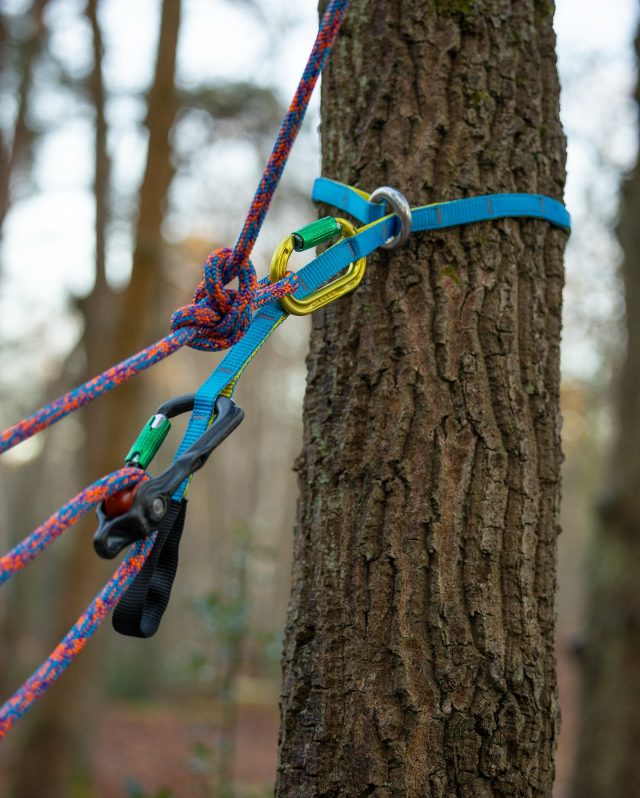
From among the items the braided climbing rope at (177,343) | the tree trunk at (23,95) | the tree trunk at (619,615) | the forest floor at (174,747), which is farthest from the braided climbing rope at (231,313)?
the forest floor at (174,747)

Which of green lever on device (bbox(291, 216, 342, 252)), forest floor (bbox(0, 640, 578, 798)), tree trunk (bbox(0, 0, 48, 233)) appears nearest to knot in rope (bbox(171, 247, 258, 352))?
green lever on device (bbox(291, 216, 342, 252))

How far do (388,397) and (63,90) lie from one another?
26.3 ft

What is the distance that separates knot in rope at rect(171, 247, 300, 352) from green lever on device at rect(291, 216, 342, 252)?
106 mm

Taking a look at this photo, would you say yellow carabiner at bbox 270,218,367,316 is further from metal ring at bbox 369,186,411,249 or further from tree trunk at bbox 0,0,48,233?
tree trunk at bbox 0,0,48,233

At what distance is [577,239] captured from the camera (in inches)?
452

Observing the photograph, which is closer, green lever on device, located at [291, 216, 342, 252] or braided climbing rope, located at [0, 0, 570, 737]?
braided climbing rope, located at [0, 0, 570, 737]

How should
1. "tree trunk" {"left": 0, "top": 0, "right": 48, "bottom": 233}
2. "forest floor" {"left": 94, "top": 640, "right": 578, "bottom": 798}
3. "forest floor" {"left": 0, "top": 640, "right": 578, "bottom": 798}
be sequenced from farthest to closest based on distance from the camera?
"forest floor" {"left": 94, "top": 640, "right": 578, "bottom": 798}
"forest floor" {"left": 0, "top": 640, "right": 578, "bottom": 798}
"tree trunk" {"left": 0, "top": 0, "right": 48, "bottom": 233}

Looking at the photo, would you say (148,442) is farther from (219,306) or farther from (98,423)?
(98,423)

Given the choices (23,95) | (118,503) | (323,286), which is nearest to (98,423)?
(23,95)

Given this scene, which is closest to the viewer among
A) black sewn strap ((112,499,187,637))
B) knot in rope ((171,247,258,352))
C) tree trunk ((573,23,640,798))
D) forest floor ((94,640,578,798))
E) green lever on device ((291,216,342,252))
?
black sewn strap ((112,499,187,637))

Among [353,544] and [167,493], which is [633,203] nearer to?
[353,544]

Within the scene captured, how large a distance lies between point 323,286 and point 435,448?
36 cm

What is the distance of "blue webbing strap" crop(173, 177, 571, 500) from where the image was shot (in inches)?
45.2

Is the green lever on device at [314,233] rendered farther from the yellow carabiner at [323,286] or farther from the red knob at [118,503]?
the red knob at [118,503]
